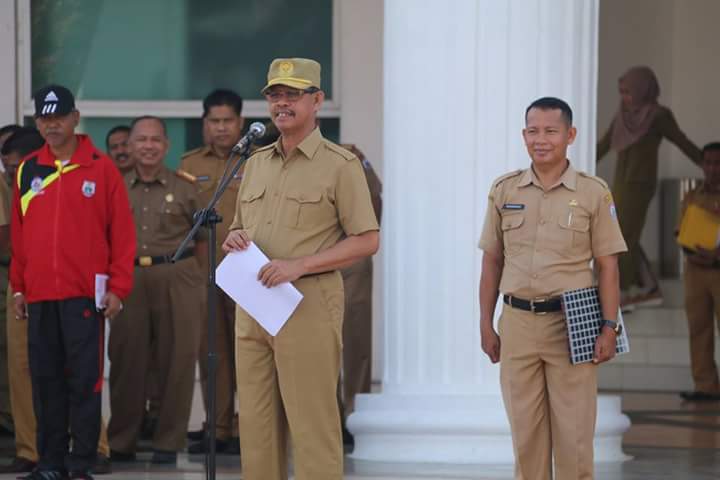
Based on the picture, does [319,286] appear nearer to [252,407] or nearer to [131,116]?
[252,407]

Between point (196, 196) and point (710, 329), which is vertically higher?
point (196, 196)

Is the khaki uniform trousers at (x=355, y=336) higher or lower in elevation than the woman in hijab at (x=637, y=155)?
lower

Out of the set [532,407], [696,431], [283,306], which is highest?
[283,306]

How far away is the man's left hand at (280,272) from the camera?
602cm

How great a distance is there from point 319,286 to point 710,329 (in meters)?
6.85

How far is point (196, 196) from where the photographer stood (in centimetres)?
906

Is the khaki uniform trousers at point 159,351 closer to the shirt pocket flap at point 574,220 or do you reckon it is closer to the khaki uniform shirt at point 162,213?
the khaki uniform shirt at point 162,213

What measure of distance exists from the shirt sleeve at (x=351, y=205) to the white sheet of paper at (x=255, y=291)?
1.11 ft

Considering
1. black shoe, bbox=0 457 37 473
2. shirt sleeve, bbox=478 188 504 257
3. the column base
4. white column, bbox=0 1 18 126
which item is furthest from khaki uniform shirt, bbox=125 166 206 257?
white column, bbox=0 1 18 126

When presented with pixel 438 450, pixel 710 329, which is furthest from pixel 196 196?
pixel 710 329

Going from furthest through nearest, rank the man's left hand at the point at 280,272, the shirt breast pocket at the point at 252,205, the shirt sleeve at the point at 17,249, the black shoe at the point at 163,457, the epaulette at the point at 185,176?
the epaulette at the point at 185,176, the black shoe at the point at 163,457, the shirt sleeve at the point at 17,249, the shirt breast pocket at the point at 252,205, the man's left hand at the point at 280,272

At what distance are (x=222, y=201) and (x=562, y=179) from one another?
118 inches

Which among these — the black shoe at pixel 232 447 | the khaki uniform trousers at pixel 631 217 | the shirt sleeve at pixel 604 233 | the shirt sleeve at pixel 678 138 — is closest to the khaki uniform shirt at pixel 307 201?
the shirt sleeve at pixel 604 233

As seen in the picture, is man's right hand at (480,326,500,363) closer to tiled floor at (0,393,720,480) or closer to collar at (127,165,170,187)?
tiled floor at (0,393,720,480)
